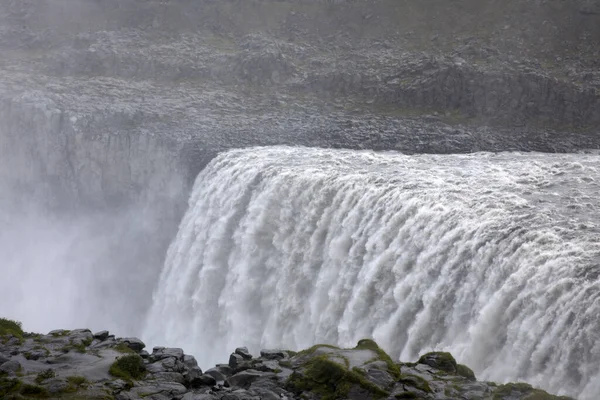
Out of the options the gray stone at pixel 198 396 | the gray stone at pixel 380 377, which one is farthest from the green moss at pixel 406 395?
the gray stone at pixel 198 396

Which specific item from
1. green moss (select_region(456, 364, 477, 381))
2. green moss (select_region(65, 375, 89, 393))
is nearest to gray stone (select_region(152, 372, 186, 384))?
green moss (select_region(65, 375, 89, 393))

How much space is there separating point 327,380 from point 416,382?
7.17 feet

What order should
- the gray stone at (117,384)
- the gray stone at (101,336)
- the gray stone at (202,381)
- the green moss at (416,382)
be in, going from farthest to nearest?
the gray stone at (101,336) → the gray stone at (202,381) → the gray stone at (117,384) → the green moss at (416,382)

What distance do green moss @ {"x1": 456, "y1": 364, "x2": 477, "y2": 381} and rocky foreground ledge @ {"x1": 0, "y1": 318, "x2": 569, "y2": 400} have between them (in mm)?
25

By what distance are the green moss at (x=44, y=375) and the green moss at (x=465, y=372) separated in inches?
410

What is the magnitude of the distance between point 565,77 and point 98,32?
37.4m

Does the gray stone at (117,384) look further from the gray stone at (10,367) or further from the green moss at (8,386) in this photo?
the gray stone at (10,367)

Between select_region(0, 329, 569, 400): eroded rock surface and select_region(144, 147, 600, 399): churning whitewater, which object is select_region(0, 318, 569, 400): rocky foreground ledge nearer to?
select_region(0, 329, 569, 400): eroded rock surface

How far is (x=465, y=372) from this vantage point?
17.1 metres

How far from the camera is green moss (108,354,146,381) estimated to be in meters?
18.1

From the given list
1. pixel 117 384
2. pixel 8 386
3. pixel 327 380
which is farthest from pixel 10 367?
pixel 327 380

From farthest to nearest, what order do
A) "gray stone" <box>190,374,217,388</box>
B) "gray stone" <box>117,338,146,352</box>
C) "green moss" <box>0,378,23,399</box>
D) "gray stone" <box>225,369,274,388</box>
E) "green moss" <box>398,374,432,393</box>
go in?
"gray stone" <box>117,338,146,352</box>
"gray stone" <box>190,374,217,388</box>
"gray stone" <box>225,369,274,388</box>
"green moss" <box>0,378,23,399</box>
"green moss" <box>398,374,432,393</box>

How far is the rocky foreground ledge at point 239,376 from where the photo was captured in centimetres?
1627

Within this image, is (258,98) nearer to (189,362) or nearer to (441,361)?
(189,362)
